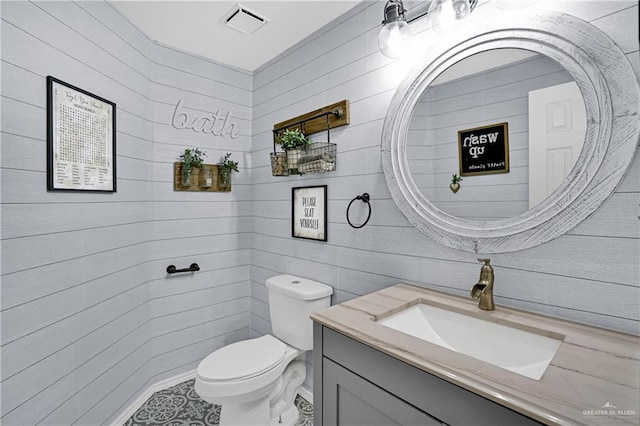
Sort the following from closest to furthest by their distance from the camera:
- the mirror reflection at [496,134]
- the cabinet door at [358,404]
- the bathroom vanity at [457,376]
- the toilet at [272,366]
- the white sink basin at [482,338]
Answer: the bathroom vanity at [457,376] < the cabinet door at [358,404] < the white sink basin at [482,338] < the mirror reflection at [496,134] < the toilet at [272,366]

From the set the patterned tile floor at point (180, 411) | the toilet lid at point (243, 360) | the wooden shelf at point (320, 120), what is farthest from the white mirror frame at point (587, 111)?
the patterned tile floor at point (180, 411)

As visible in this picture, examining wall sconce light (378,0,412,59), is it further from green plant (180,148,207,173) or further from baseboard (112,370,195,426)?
baseboard (112,370,195,426)

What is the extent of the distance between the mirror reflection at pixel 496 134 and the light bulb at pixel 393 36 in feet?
0.75

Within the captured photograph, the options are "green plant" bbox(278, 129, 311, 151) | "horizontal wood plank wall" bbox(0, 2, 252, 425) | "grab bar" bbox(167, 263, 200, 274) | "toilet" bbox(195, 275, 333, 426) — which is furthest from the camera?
"grab bar" bbox(167, 263, 200, 274)

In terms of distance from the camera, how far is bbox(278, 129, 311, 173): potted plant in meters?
1.92

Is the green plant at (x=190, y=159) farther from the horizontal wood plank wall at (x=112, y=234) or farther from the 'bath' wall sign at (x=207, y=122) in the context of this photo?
the 'bath' wall sign at (x=207, y=122)

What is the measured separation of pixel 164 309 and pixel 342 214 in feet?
4.81

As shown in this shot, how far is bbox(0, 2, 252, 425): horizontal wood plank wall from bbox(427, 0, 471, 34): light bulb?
1.69 metres

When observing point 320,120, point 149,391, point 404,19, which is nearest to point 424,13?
point 404,19

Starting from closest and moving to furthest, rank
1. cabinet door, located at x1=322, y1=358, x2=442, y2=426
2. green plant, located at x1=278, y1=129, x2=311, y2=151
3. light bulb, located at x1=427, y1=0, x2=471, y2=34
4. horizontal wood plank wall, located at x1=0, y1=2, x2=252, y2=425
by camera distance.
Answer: cabinet door, located at x1=322, y1=358, x2=442, y2=426, light bulb, located at x1=427, y1=0, x2=471, y2=34, horizontal wood plank wall, located at x1=0, y1=2, x2=252, y2=425, green plant, located at x1=278, y1=129, x2=311, y2=151

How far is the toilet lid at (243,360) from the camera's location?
5.04ft

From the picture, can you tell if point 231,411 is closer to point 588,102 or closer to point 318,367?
point 318,367

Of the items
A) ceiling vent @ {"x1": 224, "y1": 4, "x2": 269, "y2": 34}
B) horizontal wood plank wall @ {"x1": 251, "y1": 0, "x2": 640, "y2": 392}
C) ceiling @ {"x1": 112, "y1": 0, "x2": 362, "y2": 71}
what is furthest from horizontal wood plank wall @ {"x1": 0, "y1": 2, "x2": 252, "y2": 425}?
ceiling vent @ {"x1": 224, "y1": 4, "x2": 269, "y2": 34}

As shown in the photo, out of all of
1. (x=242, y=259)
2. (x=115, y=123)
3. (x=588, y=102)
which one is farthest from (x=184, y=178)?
(x=588, y=102)
